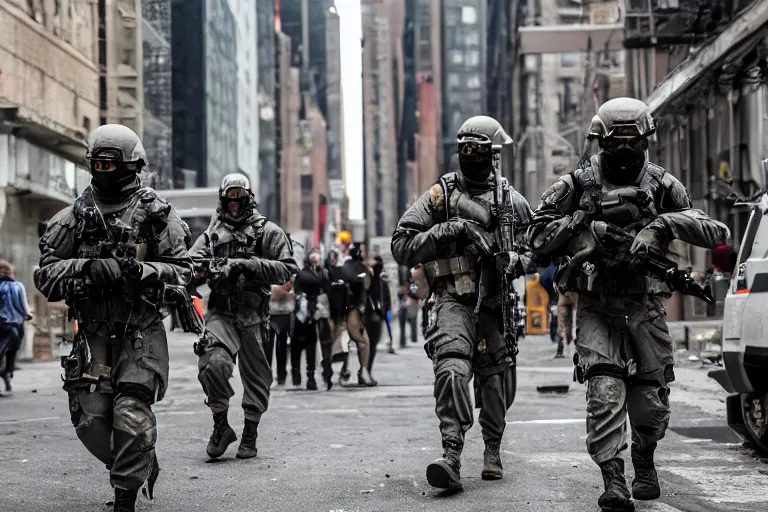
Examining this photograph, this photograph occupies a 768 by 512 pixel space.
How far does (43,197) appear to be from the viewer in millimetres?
30250

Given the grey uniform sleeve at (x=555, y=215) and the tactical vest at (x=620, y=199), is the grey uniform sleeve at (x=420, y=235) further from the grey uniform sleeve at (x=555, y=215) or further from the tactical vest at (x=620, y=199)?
the tactical vest at (x=620, y=199)

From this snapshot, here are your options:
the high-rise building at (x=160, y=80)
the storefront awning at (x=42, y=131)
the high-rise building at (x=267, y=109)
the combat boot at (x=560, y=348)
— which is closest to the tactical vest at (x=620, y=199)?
the combat boot at (x=560, y=348)

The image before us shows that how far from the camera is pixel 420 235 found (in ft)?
24.8

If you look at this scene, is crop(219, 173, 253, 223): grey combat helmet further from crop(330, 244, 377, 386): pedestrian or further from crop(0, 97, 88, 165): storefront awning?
crop(0, 97, 88, 165): storefront awning

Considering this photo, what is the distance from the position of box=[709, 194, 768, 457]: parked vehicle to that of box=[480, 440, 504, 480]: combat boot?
1733mm

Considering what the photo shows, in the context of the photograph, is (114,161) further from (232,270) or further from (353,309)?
(353,309)

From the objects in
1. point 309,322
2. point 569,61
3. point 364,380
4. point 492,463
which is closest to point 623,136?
point 492,463

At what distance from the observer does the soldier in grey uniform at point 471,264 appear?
7.48 meters

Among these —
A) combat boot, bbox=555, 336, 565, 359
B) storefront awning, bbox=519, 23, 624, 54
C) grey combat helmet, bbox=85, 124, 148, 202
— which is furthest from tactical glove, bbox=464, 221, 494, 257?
storefront awning, bbox=519, 23, 624, 54

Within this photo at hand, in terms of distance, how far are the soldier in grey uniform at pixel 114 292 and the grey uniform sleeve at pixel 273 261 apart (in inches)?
104

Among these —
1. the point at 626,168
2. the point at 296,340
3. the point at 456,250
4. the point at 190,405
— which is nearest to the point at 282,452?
the point at 456,250

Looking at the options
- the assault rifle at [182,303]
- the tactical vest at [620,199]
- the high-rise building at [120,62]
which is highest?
the high-rise building at [120,62]

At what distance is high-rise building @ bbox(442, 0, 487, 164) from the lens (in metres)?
184

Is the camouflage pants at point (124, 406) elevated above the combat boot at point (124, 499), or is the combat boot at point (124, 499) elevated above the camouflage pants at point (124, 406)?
the camouflage pants at point (124, 406)
